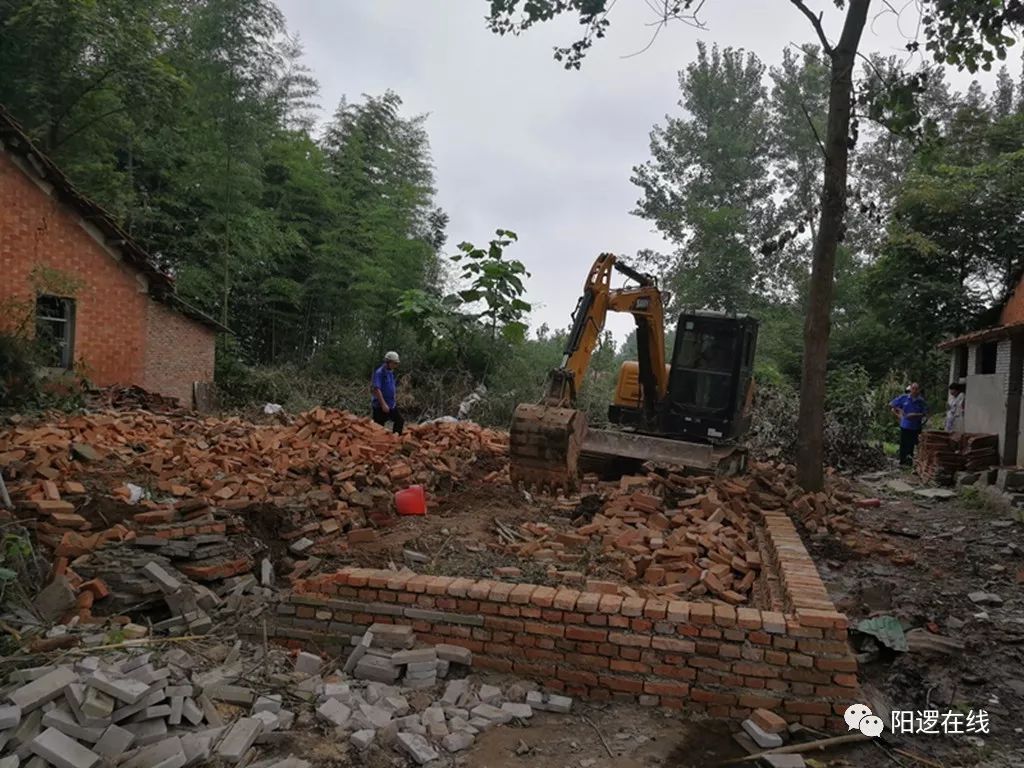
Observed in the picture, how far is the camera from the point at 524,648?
410 centimetres

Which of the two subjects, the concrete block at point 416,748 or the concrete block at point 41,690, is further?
the concrete block at point 416,748

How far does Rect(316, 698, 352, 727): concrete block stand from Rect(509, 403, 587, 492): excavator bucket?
4229 millimetres

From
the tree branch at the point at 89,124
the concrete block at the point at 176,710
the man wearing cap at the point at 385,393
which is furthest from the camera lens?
the tree branch at the point at 89,124

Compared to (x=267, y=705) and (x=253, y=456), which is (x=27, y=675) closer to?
(x=267, y=705)

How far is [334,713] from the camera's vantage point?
3416 mm

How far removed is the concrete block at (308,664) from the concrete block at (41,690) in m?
1.17

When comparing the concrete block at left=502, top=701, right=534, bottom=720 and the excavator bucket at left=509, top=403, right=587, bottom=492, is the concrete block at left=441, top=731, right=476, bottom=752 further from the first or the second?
the excavator bucket at left=509, top=403, right=587, bottom=492

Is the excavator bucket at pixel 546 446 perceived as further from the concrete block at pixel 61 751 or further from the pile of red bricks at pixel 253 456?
the concrete block at pixel 61 751

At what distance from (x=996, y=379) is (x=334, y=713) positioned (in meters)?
13.7

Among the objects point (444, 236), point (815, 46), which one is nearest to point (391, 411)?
point (815, 46)

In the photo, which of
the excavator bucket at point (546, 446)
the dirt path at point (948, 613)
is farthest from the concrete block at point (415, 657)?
the excavator bucket at point (546, 446)

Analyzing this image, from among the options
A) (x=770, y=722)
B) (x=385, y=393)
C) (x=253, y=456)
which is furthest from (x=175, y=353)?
(x=770, y=722)

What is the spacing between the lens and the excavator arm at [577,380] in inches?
294

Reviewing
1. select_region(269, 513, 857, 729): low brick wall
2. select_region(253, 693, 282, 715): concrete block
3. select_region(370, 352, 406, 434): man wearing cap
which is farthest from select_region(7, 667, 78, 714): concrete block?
select_region(370, 352, 406, 434): man wearing cap
